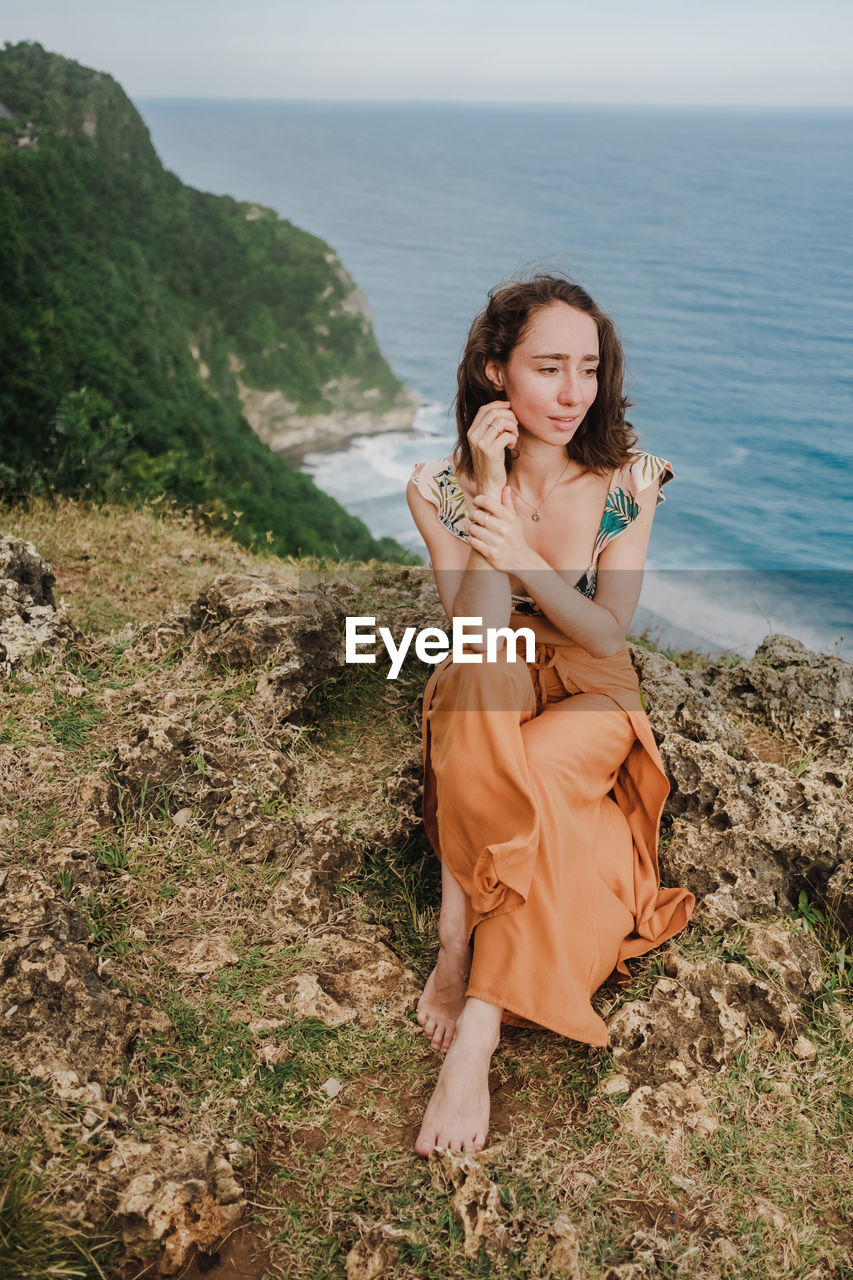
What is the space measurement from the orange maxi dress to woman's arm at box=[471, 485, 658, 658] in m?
0.11

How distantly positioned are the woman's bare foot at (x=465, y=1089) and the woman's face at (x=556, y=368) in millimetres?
1814

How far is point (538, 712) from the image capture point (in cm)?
303

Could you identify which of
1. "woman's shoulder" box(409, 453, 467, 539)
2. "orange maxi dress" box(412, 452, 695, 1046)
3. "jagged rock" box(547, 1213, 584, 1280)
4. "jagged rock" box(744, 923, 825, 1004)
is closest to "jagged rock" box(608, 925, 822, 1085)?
"jagged rock" box(744, 923, 825, 1004)

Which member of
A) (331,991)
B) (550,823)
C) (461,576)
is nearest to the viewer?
(550,823)

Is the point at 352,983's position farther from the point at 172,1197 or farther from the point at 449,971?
the point at 172,1197

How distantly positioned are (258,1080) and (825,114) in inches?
340

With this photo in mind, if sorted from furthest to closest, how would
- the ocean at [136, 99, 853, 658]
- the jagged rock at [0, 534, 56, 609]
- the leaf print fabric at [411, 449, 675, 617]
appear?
1. the ocean at [136, 99, 853, 658]
2. the jagged rock at [0, 534, 56, 609]
3. the leaf print fabric at [411, 449, 675, 617]

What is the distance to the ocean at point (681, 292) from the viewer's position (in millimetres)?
6793

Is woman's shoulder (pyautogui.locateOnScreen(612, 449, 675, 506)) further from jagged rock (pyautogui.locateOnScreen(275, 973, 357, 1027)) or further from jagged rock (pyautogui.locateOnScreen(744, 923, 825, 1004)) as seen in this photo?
jagged rock (pyautogui.locateOnScreen(275, 973, 357, 1027))

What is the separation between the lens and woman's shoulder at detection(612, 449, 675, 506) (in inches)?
125

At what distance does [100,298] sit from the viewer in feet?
109

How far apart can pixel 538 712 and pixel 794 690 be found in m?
1.62

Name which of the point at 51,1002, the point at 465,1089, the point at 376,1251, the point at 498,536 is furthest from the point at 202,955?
the point at 498,536

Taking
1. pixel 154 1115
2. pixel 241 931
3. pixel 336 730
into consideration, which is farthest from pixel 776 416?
pixel 154 1115
